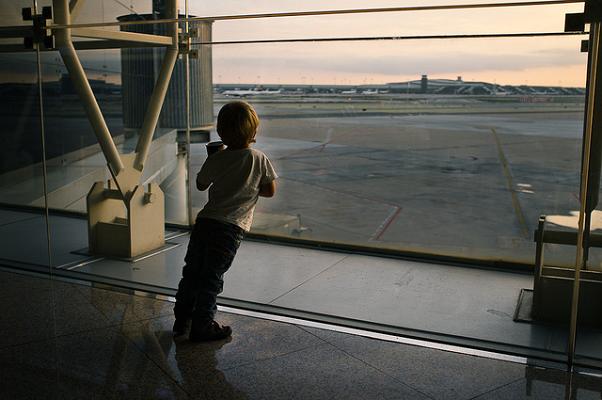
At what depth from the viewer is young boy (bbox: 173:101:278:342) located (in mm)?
3520

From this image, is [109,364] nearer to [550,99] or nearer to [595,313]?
[595,313]

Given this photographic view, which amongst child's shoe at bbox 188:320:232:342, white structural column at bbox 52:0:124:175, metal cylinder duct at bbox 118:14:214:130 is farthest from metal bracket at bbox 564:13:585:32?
white structural column at bbox 52:0:124:175

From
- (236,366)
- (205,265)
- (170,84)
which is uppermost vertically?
(170,84)

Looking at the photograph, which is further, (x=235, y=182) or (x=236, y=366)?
(x=235, y=182)

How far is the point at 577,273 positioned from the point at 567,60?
1.44m

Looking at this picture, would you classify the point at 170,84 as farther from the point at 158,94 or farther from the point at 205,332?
the point at 205,332

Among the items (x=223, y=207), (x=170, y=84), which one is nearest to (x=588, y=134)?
(x=223, y=207)

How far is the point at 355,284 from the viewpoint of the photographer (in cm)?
470

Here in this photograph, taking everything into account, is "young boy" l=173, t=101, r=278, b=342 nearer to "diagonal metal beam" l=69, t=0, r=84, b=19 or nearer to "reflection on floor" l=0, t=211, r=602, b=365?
"reflection on floor" l=0, t=211, r=602, b=365

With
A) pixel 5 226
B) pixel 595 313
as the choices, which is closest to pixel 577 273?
pixel 595 313

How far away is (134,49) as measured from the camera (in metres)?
5.79

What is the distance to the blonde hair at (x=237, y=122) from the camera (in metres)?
3.50

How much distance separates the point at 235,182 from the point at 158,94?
97.1 inches

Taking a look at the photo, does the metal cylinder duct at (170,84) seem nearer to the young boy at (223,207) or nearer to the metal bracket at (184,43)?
the metal bracket at (184,43)
